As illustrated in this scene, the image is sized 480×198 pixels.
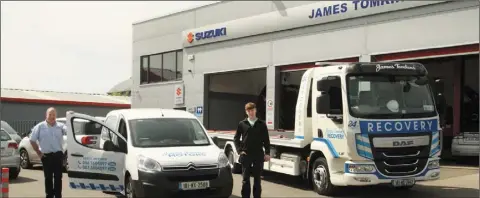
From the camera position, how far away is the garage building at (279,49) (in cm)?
1573

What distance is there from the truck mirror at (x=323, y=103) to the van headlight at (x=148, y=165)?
126 inches

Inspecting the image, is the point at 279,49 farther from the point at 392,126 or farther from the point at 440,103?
the point at 392,126

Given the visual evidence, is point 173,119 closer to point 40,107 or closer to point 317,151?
point 317,151

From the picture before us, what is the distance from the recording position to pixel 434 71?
20.1 m

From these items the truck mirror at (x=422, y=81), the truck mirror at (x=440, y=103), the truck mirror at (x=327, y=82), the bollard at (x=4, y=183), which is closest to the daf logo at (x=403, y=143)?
the truck mirror at (x=440, y=103)

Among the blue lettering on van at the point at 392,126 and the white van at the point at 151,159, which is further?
the blue lettering on van at the point at 392,126

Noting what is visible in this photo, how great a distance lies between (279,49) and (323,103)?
11326 mm

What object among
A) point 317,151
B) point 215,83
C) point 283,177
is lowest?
point 283,177

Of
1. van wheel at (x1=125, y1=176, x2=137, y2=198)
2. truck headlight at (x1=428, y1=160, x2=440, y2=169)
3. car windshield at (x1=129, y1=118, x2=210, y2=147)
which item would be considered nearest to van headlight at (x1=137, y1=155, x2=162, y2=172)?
van wheel at (x1=125, y1=176, x2=137, y2=198)

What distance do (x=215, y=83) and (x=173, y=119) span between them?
15626 mm

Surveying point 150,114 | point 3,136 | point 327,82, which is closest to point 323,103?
point 327,82

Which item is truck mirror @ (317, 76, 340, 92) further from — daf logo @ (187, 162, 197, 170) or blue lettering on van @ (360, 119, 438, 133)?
daf logo @ (187, 162, 197, 170)

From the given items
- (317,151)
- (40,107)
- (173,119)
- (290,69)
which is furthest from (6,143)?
(40,107)

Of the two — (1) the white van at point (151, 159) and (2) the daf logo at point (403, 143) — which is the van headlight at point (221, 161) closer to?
(1) the white van at point (151, 159)
